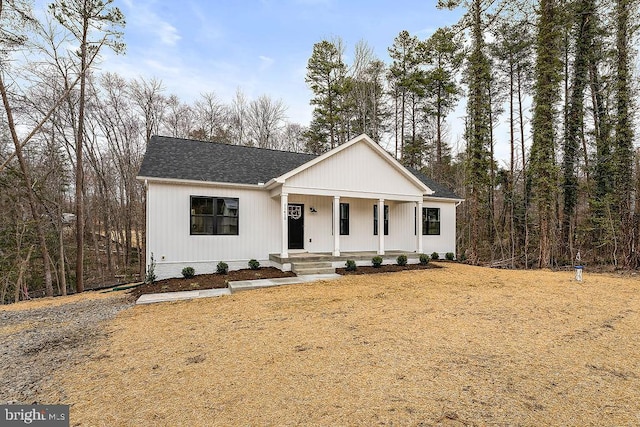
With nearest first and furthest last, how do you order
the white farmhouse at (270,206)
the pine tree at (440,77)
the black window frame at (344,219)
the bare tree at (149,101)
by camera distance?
1. the white farmhouse at (270,206)
2. the black window frame at (344,219)
3. the pine tree at (440,77)
4. the bare tree at (149,101)

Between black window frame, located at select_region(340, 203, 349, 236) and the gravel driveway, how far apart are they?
7575 mm

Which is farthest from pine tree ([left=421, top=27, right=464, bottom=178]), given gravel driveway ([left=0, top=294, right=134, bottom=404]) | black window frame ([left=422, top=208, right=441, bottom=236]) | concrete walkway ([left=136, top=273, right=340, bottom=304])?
gravel driveway ([left=0, top=294, right=134, bottom=404])

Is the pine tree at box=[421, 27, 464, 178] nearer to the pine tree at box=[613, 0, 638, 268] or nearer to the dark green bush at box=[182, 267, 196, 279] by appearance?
the pine tree at box=[613, 0, 638, 268]

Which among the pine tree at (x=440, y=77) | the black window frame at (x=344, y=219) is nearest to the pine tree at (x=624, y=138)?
the pine tree at (x=440, y=77)

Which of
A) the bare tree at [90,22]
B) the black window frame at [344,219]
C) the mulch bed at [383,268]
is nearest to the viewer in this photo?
the mulch bed at [383,268]

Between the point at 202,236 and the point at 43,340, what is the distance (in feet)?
16.2

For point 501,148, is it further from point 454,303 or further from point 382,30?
point 454,303

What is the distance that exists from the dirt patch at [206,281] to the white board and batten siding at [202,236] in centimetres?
43

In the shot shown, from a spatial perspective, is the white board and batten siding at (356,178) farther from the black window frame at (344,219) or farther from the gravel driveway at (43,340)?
the gravel driveway at (43,340)

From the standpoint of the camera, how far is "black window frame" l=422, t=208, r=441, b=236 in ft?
43.3

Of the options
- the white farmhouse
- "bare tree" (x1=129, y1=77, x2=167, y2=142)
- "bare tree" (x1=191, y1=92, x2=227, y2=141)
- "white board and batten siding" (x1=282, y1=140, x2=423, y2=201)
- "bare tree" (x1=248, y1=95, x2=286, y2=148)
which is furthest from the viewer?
"bare tree" (x1=248, y1=95, x2=286, y2=148)

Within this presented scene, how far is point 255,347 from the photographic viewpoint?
3938 mm

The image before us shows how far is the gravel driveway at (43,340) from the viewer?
3.18 m

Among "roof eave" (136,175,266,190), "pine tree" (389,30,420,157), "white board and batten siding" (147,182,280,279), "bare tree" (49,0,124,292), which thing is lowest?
"white board and batten siding" (147,182,280,279)
